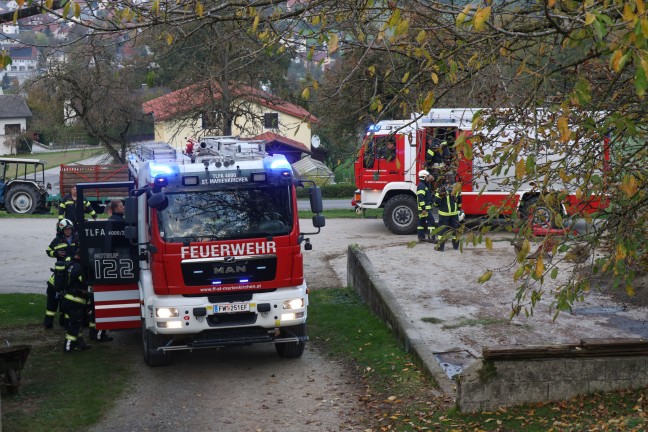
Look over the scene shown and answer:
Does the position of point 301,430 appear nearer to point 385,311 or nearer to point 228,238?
point 228,238

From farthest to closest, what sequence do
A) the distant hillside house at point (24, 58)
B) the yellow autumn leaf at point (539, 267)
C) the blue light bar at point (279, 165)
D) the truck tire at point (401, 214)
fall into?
the truck tire at point (401, 214)
the blue light bar at point (279, 165)
the distant hillside house at point (24, 58)
the yellow autumn leaf at point (539, 267)

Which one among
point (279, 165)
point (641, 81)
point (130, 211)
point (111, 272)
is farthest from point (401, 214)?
point (641, 81)

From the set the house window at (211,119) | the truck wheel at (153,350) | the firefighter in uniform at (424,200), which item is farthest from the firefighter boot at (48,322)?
the house window at (211,119)

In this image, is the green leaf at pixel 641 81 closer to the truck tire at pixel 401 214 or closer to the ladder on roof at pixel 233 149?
the ladder on roof at pixel 233 149

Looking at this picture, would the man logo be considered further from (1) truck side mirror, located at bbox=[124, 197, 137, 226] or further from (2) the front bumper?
(1) truck side mirror, located at bbox=[124, 197, 137, 226]

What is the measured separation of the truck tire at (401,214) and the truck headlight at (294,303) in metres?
11.0

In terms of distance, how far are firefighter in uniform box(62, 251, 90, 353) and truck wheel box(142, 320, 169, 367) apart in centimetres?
107

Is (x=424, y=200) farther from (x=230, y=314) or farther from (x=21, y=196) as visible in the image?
(x=21, y=196)

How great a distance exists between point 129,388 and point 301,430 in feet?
8.33

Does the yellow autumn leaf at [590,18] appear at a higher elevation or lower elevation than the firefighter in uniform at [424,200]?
Answer: higher

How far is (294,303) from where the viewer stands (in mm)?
10492

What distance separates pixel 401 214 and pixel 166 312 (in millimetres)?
11897

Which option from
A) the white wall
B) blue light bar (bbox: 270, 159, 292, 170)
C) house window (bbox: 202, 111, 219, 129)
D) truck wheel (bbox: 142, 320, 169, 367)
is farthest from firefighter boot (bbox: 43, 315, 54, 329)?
the white wall

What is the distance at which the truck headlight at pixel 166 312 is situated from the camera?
10.1 m
